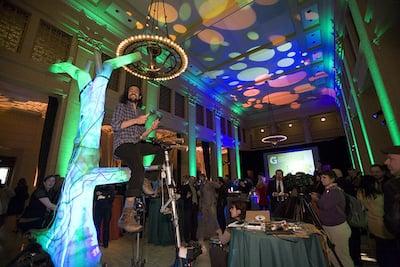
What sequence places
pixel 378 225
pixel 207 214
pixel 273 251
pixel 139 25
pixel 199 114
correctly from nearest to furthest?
1. pixel 273 251
2. pixel 378 225
3. pixel 207 214
4. pixel 139 25
5. pixel 199 114

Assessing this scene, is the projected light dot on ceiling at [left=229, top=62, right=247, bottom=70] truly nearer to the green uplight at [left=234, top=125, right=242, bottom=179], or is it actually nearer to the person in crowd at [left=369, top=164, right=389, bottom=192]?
the green uplight at [left=234, top=125, right=242, bottom=179]

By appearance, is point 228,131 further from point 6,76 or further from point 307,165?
point 6,76

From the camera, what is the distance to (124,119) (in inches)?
86.1

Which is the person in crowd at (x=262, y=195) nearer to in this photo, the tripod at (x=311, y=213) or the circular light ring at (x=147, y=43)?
the tripod at (x=311, y=213)

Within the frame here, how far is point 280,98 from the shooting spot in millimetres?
13164

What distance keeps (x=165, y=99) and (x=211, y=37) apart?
3.30 m

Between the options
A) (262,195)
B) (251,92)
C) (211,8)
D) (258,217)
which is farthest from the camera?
(251,92)

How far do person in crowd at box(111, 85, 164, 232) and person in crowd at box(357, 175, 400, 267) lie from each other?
304 centimetres

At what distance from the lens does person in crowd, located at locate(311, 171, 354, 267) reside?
2.76 meters

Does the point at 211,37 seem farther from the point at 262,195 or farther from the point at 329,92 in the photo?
the point at 329,92

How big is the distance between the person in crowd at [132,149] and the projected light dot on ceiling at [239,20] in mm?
5852

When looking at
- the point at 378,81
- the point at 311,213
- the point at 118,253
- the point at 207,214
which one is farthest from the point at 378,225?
the point at 118,253

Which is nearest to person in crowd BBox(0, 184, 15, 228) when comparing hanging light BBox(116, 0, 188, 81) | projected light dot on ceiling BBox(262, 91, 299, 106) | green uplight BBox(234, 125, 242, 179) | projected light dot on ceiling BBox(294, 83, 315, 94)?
hanging light BBox(116, 0, 188, 81)

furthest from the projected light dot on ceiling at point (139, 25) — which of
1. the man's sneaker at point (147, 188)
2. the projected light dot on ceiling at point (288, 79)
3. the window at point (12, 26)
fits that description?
the projected light dot on ceiling at point (288, 79)
